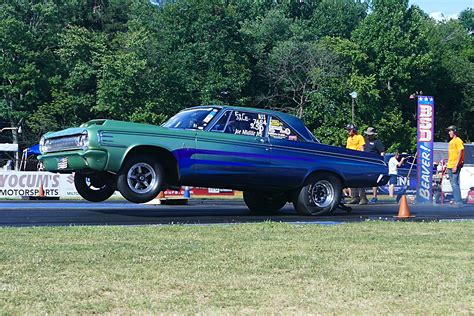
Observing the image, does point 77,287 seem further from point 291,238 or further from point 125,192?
point 125,192

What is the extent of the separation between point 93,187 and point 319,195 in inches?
153

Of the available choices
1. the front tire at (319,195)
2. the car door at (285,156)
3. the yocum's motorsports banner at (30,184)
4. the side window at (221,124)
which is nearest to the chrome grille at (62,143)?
the side window at (221,124)

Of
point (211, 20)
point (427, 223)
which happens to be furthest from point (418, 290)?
point (211, 20)

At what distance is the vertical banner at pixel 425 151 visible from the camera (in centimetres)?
1969

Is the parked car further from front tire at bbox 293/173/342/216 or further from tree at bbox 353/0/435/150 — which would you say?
tree at bbox 353/0/435/150

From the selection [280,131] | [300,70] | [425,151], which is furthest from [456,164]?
[300,70]

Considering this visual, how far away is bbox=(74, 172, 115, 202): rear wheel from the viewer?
38.1ft

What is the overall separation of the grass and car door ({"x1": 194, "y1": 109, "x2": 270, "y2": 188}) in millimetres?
2284

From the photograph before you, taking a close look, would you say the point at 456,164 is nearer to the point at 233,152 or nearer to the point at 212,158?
the point at 233,152

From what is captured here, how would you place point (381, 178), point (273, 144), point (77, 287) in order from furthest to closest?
1. point (381, 178)
2. point (273, 144)
3. point (77, 287)

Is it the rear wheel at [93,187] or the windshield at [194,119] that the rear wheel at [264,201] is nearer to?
the windshield at [194,119]

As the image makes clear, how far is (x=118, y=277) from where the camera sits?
577 centimetres

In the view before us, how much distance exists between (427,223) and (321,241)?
3285 mm

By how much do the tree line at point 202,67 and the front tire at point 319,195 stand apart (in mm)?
36396
